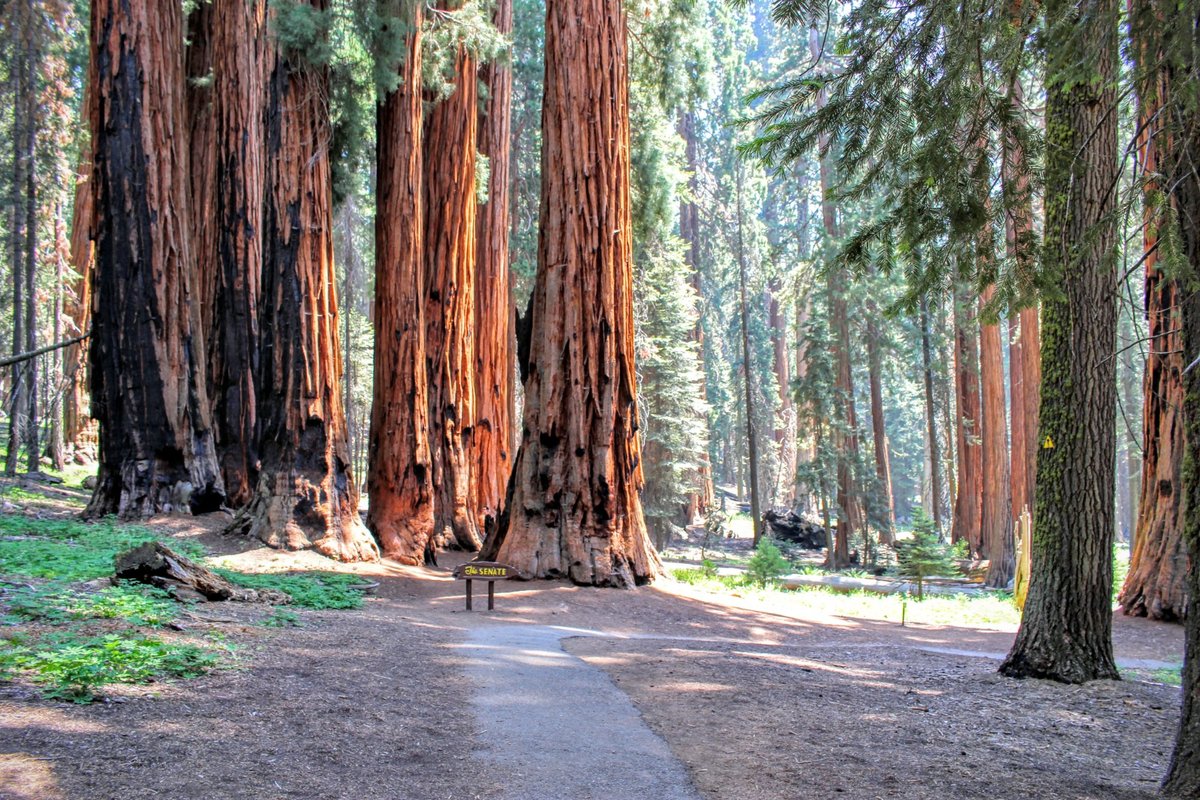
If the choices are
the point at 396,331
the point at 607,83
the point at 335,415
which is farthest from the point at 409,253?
the point at 607,83

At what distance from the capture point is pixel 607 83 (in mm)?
12172

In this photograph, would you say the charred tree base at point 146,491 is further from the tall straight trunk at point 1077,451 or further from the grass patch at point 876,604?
the tall straight trunk at point 1077,451

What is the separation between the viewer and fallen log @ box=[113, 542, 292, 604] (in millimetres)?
6977

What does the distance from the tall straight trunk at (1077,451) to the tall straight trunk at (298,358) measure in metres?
8.08

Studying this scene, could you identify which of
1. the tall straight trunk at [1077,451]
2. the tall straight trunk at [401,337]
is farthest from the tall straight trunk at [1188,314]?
the tall straight trunk at [401,337]

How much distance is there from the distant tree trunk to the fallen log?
17.9 feet

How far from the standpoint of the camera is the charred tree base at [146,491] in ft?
39.1

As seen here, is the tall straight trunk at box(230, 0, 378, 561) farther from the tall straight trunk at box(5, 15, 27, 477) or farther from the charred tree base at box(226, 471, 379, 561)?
the tall straight trunk at box(5, 15, 27, 477)

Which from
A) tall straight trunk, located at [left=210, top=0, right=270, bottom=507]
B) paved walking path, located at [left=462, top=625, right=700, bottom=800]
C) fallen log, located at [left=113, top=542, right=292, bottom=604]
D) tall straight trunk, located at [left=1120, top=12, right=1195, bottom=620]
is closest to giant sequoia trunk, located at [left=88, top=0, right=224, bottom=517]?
tall straight trunk, located at [left=210, top=0, right=270, bottom=507]

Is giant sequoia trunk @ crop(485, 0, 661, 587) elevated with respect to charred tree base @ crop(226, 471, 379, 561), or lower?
elevated

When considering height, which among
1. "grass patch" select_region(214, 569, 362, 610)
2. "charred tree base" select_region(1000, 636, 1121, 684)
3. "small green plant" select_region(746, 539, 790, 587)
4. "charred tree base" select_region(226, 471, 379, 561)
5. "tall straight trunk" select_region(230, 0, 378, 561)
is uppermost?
"tall straight trunk" select_region(230, 0, 378, 561)

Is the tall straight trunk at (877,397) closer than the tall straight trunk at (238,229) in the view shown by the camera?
No

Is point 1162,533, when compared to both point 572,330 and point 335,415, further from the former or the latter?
point 335,415

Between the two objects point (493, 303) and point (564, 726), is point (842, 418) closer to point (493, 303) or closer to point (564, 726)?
point (493, 303)
